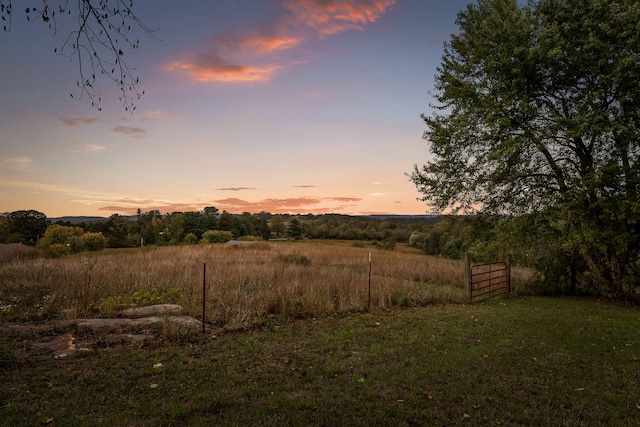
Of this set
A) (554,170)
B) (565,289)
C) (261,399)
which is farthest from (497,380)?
(565,289)

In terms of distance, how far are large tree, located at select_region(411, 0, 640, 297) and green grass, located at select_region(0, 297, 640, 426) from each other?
601 centimetres

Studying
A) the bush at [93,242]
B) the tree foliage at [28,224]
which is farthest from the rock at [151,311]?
the tree foliage at [28,224]

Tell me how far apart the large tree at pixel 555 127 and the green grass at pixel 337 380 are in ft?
19.7

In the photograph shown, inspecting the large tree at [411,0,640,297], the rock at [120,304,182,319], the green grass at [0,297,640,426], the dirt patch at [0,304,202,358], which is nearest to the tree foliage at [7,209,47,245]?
the rock at [120,304,182,319]

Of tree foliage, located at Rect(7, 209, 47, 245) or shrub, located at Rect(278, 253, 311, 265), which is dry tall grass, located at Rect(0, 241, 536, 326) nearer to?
shrub, located at Rect(278, 253, 311, 265)

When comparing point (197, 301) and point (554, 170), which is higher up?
point (554, 170)

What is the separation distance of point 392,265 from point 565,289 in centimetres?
829

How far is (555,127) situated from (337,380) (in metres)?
12.4

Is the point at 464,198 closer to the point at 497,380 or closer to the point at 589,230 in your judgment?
the point at 589,230

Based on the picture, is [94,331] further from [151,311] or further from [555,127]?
[555,127]

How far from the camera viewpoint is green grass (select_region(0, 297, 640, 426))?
12.4 feet

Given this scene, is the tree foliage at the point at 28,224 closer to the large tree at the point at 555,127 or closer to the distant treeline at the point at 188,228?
the distant treeline at the point at 188,228

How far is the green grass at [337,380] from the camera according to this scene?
3781 millimetres

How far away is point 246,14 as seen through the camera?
852cm
